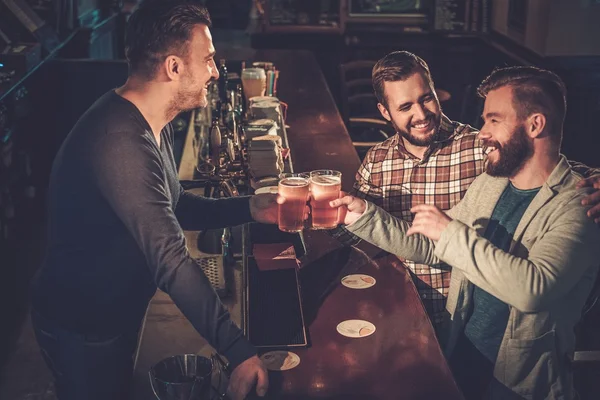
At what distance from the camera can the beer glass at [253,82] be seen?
16.4ft

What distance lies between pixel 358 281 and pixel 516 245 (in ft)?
2.11

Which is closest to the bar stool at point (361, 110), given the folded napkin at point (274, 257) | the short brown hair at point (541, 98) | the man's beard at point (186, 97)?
the folded napkin at point (274, 257)

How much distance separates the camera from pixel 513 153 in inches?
98.0

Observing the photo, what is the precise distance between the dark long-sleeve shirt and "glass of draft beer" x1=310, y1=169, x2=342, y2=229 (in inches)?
19.0

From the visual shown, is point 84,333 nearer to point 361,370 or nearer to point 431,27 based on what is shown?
point 361,370

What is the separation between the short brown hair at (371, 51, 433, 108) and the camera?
3.20 metres

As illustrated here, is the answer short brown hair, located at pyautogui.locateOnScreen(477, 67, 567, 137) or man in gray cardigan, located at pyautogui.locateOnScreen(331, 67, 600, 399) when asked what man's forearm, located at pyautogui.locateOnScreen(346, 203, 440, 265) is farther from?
short brown hair, located at pyautogui.locateOnScreen(477, 67, 567, 137)

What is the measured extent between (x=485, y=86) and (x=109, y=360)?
1.61 m

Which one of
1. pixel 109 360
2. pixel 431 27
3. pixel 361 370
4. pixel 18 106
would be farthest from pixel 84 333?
pixel 431 27

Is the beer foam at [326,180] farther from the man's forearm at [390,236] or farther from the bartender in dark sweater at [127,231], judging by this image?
the bartender in dark sweater at [127,231]

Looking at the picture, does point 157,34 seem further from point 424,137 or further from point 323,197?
point 424,137

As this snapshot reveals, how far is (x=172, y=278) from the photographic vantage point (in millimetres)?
2043

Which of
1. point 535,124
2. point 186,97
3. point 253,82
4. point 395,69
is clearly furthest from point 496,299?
point 253,82

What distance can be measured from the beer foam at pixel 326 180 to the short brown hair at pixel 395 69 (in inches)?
31.2
